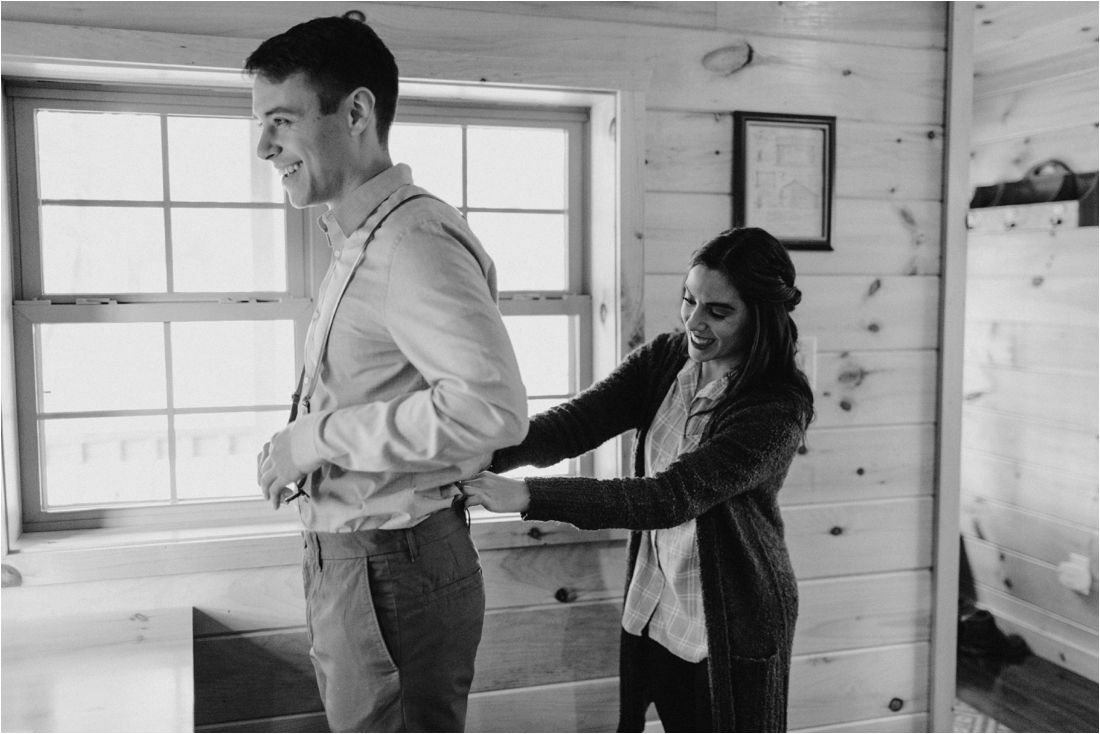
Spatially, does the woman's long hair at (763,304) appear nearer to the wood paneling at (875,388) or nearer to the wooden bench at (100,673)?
→ the wood paneling at (875,388)

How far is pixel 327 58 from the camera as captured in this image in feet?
4.56

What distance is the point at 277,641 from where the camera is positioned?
7.48ft

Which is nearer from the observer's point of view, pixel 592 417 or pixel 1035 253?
pixel 592 417

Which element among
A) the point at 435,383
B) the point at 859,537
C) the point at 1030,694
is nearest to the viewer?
the point at 435,383

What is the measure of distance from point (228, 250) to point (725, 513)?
1.37 meters

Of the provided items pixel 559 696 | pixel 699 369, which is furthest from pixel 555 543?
pixel 699 369

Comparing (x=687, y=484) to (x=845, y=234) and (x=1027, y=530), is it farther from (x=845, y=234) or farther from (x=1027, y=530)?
(x=1027, y=530)

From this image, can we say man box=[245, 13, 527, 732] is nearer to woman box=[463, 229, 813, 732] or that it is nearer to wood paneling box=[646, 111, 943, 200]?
woman box=[463, 229, 813, 732]

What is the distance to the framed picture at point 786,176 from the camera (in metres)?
2.50

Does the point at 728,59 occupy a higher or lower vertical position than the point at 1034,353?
higher

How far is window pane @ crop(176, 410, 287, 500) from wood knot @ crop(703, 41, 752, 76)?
4.65ft

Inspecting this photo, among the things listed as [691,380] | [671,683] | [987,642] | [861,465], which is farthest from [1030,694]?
[691,380]

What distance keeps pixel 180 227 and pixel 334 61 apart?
1.09 metres

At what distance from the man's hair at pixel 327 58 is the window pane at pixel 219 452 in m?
1.18
